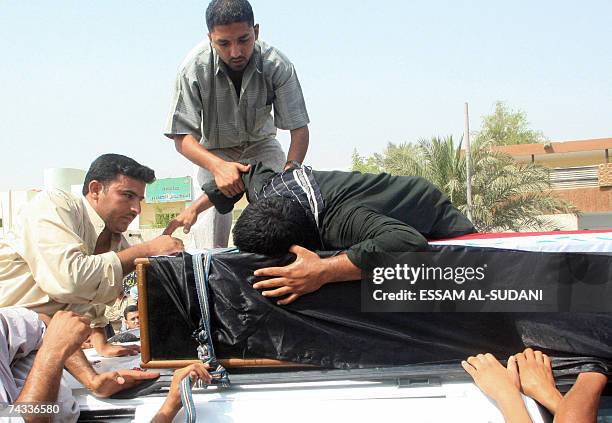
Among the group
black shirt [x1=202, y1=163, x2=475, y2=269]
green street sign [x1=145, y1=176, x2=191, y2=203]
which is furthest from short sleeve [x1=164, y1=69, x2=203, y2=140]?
green street sign [x1=145, y1=176, x2=191, y2=203]

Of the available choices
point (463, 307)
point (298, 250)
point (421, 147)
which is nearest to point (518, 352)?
point (463, 307)

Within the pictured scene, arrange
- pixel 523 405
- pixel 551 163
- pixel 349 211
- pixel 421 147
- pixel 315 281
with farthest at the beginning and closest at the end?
pixel 551 163
pixel 421 147
pixel 349 211
pixel 315 281
pixel 523 405

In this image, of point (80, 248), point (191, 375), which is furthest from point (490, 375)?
point (80, 248)

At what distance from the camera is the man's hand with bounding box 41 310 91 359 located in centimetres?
226

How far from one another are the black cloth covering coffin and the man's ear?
3.04 feet

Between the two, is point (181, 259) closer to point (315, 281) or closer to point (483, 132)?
point (315, 281)

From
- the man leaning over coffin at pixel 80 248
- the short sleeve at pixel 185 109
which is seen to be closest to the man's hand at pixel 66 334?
the man leaning over coffin at pixel 80 248

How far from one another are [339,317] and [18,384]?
1108 mm

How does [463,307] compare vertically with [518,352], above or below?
above

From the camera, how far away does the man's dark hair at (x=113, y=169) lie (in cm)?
317

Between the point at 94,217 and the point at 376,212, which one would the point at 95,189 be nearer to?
the point at 94,217

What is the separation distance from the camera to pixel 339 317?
235 centimetres

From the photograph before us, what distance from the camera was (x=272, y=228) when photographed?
2303 mm

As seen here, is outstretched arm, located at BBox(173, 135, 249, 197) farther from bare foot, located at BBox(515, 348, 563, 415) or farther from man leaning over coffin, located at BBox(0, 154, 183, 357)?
bare foot, located at BBox(515, 348, 563, 415)
